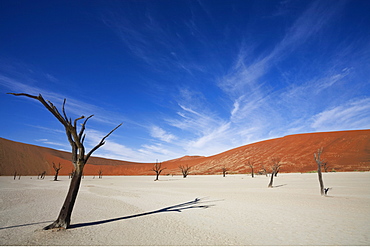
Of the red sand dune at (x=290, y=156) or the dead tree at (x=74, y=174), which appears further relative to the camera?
the red sand dune at (x=290, y=156)

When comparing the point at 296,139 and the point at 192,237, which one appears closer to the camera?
the point at 192,237

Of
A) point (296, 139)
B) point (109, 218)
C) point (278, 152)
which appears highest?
point (296, 139)

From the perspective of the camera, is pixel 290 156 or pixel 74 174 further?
pixel 290 156

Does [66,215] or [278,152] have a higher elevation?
[278,152]

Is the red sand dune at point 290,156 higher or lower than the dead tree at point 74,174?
higher

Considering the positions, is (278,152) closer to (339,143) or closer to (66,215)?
(339,143)

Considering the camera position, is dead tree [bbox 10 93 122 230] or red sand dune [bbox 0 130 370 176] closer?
dead tree [bbox 10 93 122 230]

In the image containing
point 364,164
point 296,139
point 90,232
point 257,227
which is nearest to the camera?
point 90,232

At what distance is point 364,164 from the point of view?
45.7 m

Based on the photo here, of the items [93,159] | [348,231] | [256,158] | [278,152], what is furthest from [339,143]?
[93,159]

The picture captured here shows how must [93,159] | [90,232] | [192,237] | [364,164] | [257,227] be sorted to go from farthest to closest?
[93,159], [364,164], [257,227], [90,232], [192,237]

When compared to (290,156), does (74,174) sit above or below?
below

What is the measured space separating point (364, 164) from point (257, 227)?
56.7 meters

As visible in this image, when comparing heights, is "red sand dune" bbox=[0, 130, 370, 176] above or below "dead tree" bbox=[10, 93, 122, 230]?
above
